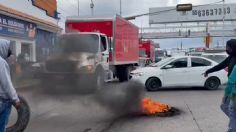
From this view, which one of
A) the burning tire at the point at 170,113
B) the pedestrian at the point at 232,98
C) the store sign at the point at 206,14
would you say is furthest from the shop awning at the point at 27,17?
the store sign at the point at 206,14

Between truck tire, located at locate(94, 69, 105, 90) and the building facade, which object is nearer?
truck tire, located at locate(94, 69, 105, 90)

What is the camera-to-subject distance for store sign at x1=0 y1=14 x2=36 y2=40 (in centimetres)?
2158

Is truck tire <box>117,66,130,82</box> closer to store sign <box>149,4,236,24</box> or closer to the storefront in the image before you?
the storefront

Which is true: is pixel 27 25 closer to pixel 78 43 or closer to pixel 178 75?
pixel 78 43

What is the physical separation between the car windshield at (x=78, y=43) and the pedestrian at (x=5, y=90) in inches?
378

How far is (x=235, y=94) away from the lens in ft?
20.3

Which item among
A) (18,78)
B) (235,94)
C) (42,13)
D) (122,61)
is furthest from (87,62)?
(42,13)

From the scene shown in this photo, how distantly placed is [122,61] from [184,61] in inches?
202

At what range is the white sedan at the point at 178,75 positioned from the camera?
17.2m

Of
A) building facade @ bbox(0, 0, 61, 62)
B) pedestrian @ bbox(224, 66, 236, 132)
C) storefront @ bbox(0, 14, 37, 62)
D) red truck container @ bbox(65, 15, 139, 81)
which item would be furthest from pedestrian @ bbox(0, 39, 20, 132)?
storefront @ bbox(0, 14, 37, 62)

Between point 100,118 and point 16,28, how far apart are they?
1528 cm

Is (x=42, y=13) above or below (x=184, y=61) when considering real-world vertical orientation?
above

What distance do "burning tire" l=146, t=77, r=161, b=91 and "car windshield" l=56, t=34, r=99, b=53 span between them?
8.52 ft

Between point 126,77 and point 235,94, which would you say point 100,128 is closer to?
point 235,94
